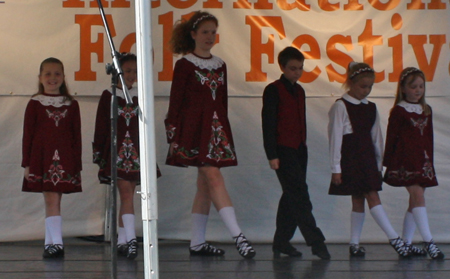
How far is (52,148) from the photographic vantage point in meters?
4.44

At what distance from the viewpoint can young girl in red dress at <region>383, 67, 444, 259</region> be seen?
4.54 m

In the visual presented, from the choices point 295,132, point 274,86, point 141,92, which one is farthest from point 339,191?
point 141,92

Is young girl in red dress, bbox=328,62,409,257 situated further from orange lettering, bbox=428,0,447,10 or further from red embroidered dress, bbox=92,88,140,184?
red embroidered dress, bbox=92,88,140,184

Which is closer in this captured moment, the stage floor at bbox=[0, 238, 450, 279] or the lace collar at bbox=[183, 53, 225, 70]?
the stage floor at bbox=[0, 238, 450, 279]

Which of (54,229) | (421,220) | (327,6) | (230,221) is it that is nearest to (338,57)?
(327,6)

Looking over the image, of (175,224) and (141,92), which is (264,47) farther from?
(141,92)

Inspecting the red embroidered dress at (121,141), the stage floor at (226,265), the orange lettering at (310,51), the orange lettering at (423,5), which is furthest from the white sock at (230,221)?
the orange lettering at (423,5)

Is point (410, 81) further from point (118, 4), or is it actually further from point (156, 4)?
point (118, 4)

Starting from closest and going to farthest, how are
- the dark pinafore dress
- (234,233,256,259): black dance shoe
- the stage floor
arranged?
1. the stage floor
2. (234,233,256,259): black dance shoe
3. the dark pinafore dress

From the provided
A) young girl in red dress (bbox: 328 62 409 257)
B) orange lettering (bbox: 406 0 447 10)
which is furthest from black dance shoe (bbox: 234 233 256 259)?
orange lettering (bbox: 406 0 447 10)

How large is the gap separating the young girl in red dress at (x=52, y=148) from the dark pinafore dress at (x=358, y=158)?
1.70 metres

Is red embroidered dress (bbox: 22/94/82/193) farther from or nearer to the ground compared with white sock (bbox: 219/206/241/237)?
farther from the ground

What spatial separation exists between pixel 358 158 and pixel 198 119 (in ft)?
3.57

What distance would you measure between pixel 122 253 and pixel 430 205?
2293 mm
